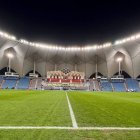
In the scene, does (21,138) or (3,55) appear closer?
(21,138)

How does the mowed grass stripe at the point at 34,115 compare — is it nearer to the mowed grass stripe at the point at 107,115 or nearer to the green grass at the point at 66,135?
the mowed grass stripe at the point at 107,115

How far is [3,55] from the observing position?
86.4 metres

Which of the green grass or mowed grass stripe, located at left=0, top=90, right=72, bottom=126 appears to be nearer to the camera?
the green grass

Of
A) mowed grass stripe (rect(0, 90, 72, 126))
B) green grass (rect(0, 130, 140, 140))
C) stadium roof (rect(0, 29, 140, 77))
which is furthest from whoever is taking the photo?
stadium roof (rect(0, 29, 140, 77))

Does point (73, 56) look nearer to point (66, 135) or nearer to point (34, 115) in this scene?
point (34, 115)

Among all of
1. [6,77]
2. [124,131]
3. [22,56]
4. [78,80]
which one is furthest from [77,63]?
[124,131]

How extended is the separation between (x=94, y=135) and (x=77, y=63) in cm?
10040

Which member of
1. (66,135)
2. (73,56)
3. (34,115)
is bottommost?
(66,135)

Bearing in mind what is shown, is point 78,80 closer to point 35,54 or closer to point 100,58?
point 100,58

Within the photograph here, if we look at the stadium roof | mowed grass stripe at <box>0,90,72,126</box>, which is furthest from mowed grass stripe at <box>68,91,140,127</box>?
the stadium roof

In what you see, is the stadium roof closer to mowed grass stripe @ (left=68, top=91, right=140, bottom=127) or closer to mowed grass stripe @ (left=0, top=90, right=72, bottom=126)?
mowed grass stripe @ (left=68, top=91, right=140, bottom=127)

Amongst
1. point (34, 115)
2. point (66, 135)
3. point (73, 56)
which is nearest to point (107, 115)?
point (34, 115)

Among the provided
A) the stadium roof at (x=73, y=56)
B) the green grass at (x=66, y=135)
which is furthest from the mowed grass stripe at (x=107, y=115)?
the stadium roof at (x=73, y=56)

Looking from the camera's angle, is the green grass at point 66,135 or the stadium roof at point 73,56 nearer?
the green grass at point 66,135
